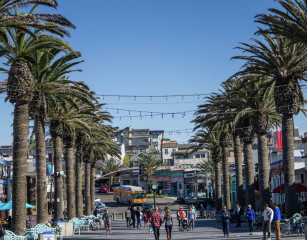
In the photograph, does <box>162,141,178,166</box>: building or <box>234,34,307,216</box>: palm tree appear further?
<box>162,141,178,166</box>: building

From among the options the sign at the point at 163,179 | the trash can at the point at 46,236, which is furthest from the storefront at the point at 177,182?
the trash can at the point at 46,236

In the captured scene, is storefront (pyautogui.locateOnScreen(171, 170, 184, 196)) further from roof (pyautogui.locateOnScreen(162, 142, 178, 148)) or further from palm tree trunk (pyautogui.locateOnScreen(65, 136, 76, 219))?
palm tree trunk (pyautogui.locateOnScreen(65, 136, 76, 219))

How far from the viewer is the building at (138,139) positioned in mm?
154750

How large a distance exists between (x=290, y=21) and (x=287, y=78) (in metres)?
6.03

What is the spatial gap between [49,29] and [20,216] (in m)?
8.86

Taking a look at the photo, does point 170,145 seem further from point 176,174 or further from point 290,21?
point 290,21

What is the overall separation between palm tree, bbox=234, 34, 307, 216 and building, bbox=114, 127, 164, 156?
406 feet

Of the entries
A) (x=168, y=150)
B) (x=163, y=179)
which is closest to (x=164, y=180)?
(x=163, y=179)

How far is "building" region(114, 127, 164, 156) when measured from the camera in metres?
155

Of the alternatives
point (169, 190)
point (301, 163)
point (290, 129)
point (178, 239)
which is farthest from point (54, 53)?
point (169, 190)

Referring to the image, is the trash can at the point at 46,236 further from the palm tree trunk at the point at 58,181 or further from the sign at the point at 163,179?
the sign at the point at 163,179

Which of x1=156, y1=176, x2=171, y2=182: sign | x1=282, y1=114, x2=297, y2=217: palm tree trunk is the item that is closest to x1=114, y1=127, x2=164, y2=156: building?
x1=156, y1=176, x2=171, y2=182: sign

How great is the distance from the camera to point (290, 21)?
24203 mm

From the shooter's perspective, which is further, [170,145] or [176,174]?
[170,145]
